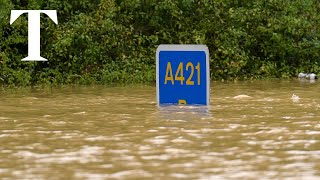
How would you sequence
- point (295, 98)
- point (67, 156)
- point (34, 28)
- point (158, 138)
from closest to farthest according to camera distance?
point (67, 156), point (158, 138), point (295, 98), point (34, 28)

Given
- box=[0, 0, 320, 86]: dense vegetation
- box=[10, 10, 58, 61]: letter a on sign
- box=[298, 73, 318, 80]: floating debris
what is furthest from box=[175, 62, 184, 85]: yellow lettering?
box=[298, 73, 318, 80]: floating debris

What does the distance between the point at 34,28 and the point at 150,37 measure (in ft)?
9.28

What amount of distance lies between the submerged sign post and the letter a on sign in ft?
20.1

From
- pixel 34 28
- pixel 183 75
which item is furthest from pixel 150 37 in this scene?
pixel 183 75

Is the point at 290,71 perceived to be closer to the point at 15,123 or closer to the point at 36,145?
the point at 15,123

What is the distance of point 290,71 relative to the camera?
18109 millimetres

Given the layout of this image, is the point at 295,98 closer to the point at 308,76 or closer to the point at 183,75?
the point at 183,75

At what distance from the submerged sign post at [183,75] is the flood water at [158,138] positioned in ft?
0.89

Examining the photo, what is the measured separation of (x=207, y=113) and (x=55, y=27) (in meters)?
8.37

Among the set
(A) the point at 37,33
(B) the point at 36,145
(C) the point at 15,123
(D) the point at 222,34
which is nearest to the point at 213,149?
(B) the point at 36,145

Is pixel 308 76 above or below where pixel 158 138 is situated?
above

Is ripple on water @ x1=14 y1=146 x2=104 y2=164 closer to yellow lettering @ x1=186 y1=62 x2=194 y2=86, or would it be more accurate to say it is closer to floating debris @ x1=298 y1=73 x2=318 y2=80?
yellow lettering @ x1=186 y1=62 x2=194 y2=86

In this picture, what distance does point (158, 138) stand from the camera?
7.45 meters

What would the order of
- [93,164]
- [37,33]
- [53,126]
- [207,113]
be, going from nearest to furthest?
1. [93,164]
2. [53,126]
3. [207,113]
4. [37,33]
